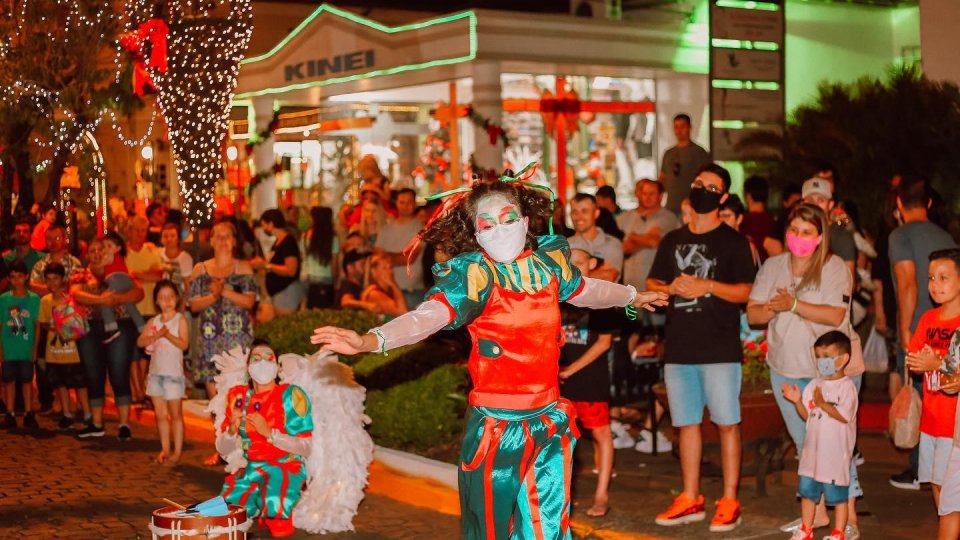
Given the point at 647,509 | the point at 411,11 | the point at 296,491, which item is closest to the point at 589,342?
the point at 647,509

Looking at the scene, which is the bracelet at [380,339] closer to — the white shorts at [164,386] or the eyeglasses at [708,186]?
the eyeglasses at [708,186]

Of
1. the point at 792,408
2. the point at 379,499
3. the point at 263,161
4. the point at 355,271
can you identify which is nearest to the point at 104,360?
the point at 355,271

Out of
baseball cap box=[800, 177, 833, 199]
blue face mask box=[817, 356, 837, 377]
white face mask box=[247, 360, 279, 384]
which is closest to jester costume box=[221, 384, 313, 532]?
white face mask box=[247, 360, 279, 384]

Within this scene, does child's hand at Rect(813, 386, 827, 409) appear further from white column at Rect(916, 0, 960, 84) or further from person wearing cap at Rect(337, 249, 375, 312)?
white column at Rect(916, 0, 960, 84)

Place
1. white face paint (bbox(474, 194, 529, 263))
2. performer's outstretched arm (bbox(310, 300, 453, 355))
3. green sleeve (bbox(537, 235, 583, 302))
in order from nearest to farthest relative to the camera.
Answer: performer's outstretched arm (bbox(310, 300, 453, 355)) < white face paint (bbox(474, 194, 529, 263)) < green sleeve (bbox(537, 235, 583, 302))

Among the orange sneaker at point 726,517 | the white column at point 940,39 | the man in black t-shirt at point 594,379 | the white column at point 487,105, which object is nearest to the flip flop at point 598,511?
the man in black t-shirt at point 594,379

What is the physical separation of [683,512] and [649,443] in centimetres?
247

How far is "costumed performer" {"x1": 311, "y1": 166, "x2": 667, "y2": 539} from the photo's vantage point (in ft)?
19.8

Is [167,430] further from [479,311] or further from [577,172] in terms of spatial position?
[577,172]

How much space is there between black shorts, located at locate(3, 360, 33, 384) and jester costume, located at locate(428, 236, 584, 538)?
329 inches

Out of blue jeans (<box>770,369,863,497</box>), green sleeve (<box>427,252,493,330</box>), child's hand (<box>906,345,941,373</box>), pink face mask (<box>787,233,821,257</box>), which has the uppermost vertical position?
pink face mask (<box>787,233,821,257</box>)

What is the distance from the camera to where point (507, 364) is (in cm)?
613

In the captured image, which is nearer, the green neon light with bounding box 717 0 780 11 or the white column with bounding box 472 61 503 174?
the white column with bounding box 472 61 503 174

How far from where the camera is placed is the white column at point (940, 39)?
13.9 metres
